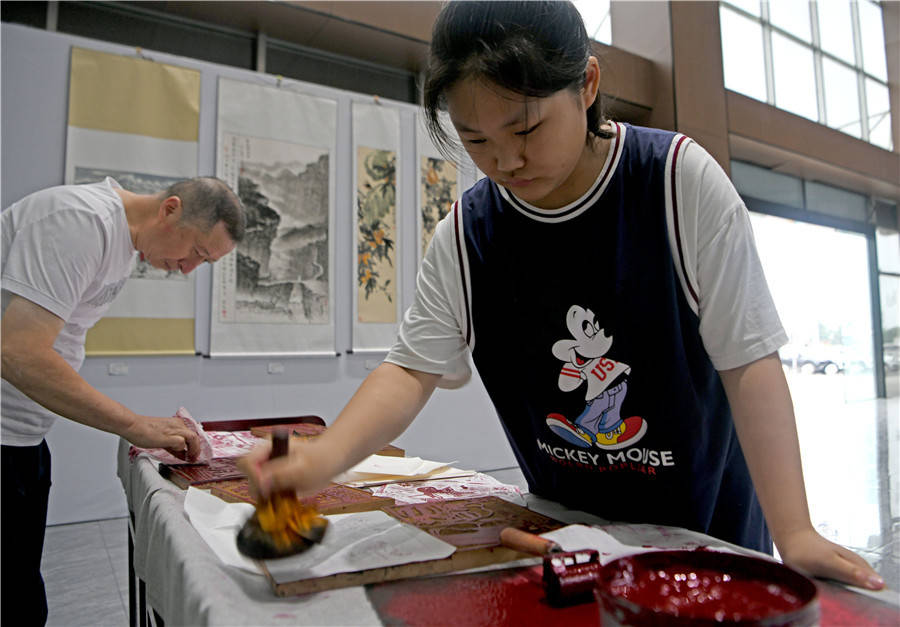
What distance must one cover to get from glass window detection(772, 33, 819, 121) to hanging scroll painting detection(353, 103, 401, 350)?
3894 mm

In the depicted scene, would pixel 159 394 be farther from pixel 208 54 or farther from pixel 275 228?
→ pixel 208 54

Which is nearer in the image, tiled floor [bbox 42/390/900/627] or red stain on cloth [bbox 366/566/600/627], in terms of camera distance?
red stain on cloth [bbox 366/566/600/627]

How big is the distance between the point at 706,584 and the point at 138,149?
3551mm

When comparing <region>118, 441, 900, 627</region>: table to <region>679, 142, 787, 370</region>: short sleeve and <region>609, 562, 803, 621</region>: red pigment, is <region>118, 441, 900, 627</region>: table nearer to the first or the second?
<region>609, 562, 803, 621</region>: red pigment

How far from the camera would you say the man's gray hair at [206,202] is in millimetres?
1576

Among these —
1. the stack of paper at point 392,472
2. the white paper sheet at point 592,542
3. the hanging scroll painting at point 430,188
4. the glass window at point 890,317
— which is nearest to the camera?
the white paper sheet at point 592,542

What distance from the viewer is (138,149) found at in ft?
10.8

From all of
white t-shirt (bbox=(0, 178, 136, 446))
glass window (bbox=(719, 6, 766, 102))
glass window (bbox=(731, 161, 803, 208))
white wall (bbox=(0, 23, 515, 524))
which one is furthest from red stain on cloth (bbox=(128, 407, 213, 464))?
glass window (bbox=(731, 161, 803, 208))

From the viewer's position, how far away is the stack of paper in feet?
3.66

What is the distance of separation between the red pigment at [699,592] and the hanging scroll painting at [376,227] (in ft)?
11.2

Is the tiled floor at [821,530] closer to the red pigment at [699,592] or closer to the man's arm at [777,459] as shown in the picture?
the man's arm at [777,459]

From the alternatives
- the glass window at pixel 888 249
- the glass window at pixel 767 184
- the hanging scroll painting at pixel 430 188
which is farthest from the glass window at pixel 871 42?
the hanging scroll painting at pixel 430 188

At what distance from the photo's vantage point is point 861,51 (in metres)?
5.34

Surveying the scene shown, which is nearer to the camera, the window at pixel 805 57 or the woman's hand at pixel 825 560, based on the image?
the woman's hand at pixel 825 560
